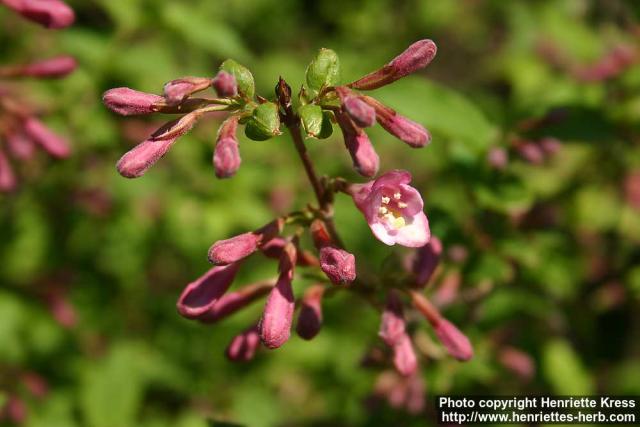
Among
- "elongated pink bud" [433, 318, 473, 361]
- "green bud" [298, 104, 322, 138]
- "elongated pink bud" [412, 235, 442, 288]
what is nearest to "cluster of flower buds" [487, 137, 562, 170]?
"elongated pink bud" [412, 235, 442, 288]

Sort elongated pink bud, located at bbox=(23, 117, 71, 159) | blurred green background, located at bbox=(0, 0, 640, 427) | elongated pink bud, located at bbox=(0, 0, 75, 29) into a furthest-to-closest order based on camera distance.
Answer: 1. blurred green background, located at bbox=(0, 0, 640, 427)
2. elongated pink bud, located at bbox=(23, 117, 71, 159)
3. elongated pink bud, located at bbox=(0, 0, 75, 29)

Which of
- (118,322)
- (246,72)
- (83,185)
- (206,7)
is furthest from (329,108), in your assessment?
(206,7)

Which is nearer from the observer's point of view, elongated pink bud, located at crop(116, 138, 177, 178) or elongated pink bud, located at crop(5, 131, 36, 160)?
elongated pink bud, located at crop(116, 138, 177, 178)

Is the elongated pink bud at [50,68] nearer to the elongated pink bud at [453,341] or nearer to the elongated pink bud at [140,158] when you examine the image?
the elongated pink bud at [140,158]

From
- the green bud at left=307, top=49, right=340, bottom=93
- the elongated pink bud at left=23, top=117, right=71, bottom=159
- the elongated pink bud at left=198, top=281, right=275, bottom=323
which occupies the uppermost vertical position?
the elongated pink bud at left=23, top=117, right=71, bottom=159

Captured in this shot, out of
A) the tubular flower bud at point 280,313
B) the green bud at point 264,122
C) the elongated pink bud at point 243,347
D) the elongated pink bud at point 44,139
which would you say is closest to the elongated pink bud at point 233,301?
the elongated pink bud at point 243,347

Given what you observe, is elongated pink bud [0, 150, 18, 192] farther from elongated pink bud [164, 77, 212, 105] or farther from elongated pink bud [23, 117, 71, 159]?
elongated pink bud [164, 77, 212, 105]

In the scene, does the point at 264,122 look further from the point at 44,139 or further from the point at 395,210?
the point at 44,139
